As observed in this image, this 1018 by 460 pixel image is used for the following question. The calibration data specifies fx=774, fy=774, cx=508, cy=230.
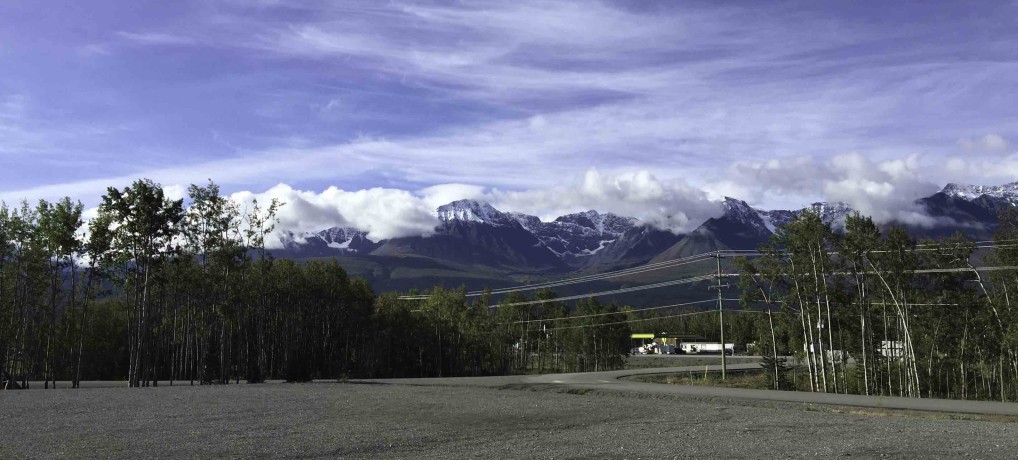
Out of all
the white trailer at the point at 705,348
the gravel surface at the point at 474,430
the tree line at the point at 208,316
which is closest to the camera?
the gravel surface at the point at 474,430

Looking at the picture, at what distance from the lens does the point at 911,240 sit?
61.4 metres

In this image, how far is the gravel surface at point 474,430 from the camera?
56.2 ft

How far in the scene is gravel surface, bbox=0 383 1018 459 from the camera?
56.2ft

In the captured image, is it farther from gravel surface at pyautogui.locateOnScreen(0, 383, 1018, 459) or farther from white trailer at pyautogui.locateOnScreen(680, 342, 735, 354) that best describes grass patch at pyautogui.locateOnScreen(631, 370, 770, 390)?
white trailer at pyautogui.locateOnScreen(680, 342, 735, 354)

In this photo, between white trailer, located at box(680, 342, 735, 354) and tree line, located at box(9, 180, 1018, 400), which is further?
white trailer, located at box(680, 342, 735, 354)

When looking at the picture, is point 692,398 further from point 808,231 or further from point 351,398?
point 808,231

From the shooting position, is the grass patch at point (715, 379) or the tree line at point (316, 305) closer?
the tree line at point (316, 305)

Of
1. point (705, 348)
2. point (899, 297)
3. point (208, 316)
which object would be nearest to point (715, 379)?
point (899, 297)

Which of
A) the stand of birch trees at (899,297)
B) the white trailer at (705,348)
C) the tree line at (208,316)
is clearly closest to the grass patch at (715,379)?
the stand of birch trees at (899,297)

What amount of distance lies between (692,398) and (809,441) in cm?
1537

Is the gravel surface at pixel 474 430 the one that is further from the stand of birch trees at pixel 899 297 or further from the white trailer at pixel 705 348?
the white trailer at pixel 705 348

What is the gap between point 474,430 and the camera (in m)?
21.8

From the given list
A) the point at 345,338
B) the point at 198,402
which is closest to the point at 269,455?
the point at 198,402

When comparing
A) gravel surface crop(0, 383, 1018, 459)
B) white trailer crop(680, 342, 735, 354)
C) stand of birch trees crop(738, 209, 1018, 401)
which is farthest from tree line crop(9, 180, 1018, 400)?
white trailer crop(680, 342, 735, 354)
